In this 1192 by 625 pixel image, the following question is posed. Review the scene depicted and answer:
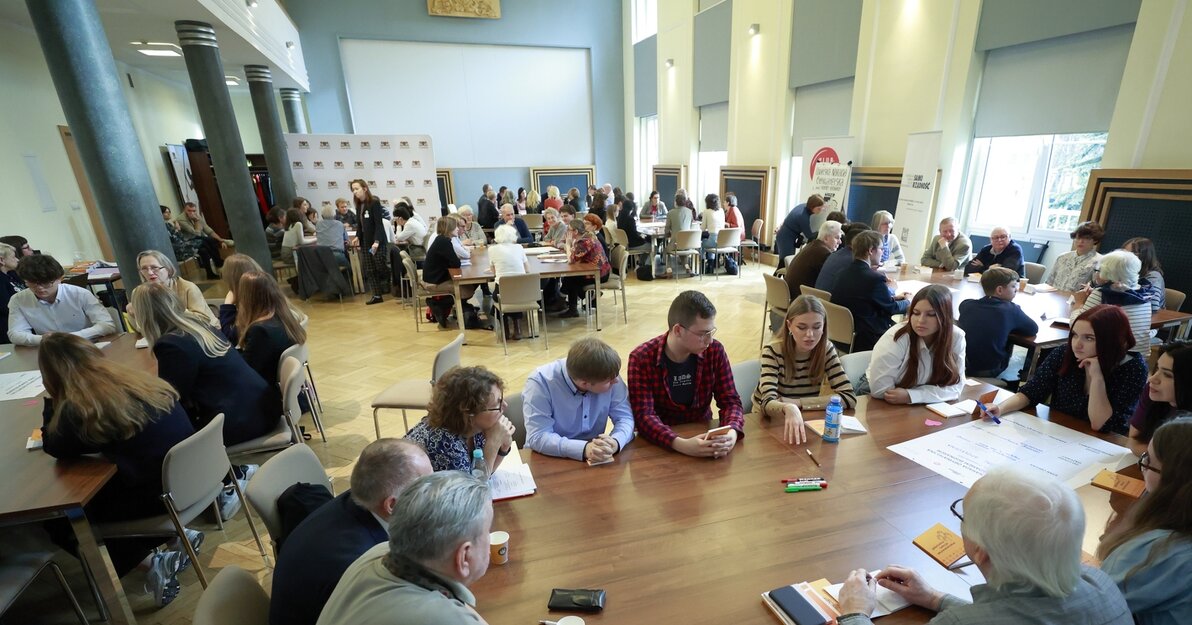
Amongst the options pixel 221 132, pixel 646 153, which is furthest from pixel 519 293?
pixel 646 153

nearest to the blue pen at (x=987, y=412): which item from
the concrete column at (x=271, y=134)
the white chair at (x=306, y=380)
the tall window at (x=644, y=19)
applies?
the white chair at (x=306, y=380)

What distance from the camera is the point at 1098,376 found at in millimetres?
2189

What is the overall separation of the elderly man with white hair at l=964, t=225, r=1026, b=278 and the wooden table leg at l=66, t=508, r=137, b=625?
647 cm

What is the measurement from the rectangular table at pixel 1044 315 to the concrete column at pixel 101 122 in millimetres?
6388

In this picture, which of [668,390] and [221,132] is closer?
[668,390]

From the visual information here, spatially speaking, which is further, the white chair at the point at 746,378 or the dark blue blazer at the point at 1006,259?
the dark blue blazer at the point at 1006,259

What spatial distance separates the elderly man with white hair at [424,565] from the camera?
109 cm

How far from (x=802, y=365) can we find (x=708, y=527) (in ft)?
4.24

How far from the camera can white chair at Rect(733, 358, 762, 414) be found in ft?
9.07

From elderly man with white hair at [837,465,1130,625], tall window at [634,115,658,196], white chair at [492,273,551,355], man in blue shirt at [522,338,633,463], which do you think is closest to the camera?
elderly man with white hair at [837,465,1130,625]

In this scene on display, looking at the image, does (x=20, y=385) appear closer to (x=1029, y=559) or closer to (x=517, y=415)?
(x=517, y=415)

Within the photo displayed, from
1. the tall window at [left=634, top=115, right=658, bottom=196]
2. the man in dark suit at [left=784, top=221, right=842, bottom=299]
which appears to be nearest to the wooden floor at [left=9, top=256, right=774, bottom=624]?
the man in dark suit at [left=784, top=221, right=842, bottom=299]

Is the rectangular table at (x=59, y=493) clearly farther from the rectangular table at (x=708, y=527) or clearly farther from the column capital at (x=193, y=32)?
the column capital at (x=193, y=32)

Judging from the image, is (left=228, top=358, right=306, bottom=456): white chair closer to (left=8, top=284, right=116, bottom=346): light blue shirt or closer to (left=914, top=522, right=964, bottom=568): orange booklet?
(left=8, top=284, right=116, bottom=346): light blue shirt
